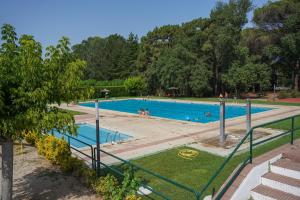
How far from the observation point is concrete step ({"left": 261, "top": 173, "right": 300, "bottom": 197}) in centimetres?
533

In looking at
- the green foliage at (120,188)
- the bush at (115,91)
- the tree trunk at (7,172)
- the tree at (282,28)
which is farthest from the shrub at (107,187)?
the bush at (115,91)

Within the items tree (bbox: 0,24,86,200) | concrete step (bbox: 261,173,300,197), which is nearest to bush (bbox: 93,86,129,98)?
tree (bbox: 0,24,86,200)

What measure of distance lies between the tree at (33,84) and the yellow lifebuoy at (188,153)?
5.59 meters

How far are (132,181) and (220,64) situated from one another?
32458 mm

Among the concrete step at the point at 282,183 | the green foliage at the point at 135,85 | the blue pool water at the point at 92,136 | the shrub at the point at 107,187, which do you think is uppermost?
the green foliage at the point at 135,85

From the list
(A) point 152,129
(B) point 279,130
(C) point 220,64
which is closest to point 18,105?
(A) point 152,129

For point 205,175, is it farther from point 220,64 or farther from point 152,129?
point 220,64

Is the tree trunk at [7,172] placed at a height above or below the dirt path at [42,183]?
above

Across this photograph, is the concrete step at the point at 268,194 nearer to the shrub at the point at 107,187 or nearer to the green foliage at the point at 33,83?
the shrub at the point at 107,187

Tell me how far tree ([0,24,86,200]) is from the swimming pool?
17479 millimetres

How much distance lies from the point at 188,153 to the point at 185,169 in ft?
5.75

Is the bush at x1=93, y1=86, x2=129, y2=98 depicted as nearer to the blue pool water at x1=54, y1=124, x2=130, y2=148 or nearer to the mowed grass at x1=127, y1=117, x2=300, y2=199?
the blue pool water at x1=54, y1=124, x2=130, y2=148

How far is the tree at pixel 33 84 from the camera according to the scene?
16.0 ft

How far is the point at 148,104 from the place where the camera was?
33594 mm
